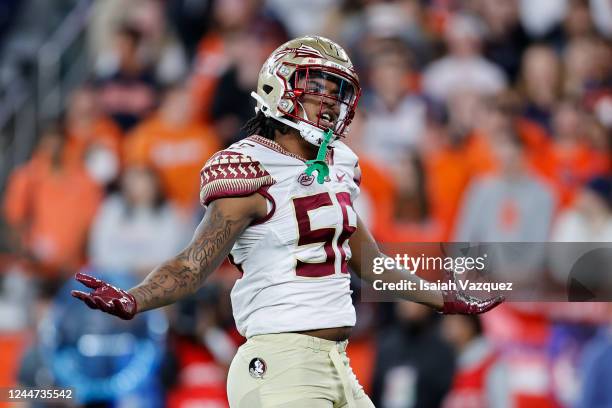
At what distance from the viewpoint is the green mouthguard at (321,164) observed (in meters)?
3.75

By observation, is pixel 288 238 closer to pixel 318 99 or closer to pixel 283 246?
pixel 283 246

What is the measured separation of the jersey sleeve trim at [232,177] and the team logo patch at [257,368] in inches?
20.2

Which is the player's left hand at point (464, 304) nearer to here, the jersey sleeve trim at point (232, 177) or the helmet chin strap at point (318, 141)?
the helmet chin strap at point (318, 141)

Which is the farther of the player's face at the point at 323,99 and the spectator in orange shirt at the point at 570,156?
the spectator in orange shirt at the point at 570,156

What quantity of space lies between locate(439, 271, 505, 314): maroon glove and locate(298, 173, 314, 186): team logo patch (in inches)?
30.1

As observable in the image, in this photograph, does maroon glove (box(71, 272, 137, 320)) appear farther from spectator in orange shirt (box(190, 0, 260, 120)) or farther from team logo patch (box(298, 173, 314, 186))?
spectator in orange shirt (box(190, 0, 260, 120))

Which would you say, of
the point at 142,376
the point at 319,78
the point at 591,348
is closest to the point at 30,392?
the point at 142,376

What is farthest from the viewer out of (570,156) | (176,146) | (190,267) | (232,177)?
(176,146)

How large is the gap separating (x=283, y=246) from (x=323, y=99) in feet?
1.66

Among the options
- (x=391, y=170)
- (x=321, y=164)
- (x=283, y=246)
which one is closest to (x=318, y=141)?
(x=321, y=164)

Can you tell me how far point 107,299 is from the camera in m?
3.15

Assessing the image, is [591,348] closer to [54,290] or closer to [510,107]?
[510,107]

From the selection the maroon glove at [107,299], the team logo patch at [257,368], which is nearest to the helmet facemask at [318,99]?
the team logo patch at [257,368]

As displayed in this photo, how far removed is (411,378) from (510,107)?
195 centimetres
